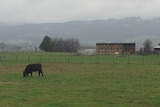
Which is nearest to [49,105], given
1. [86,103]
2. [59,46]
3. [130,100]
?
[86,103]

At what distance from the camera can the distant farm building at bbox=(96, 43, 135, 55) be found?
11969cm

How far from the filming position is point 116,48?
401 ft

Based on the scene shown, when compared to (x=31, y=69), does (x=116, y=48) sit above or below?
above

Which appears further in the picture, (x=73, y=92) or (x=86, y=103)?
(x=73, y=92)

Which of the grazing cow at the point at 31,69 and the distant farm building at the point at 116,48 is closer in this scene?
the grazing cow at the point at 31,69

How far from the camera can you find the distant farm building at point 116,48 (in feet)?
393

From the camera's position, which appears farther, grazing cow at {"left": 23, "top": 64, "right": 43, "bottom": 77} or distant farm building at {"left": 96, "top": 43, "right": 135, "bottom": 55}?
distant farm building at {"left": 96, "top": 43, "right": 135, "bottom": 55}

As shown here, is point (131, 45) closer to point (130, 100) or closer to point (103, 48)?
point (103, 48)

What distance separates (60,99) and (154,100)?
440cm

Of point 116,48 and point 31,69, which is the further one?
point 116,48

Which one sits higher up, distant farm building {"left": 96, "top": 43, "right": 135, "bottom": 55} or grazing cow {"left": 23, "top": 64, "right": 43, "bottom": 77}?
distant farm building {"left": 96, "top": 43, "right": 135, "bottom": 55}

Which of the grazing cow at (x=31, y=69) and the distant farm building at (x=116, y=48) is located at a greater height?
the distant farm building at (x=116, y=48)

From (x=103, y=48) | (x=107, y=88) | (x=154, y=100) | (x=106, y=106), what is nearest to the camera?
(x=106, y=106)

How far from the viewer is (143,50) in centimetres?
11688
